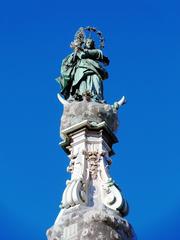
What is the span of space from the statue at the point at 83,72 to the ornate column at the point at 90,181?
0.40 metres

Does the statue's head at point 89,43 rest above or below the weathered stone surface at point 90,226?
above

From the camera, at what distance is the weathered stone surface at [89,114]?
844cm

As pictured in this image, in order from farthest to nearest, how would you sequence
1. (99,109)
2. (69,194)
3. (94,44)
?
(94,44) → (99,109) → (69,194)

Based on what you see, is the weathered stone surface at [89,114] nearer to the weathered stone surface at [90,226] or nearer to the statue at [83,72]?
→ the statue at [83,72]

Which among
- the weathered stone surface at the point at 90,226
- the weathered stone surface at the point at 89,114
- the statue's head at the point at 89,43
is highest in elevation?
the statue's head at the point at 89,43

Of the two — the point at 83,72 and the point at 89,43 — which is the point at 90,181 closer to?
the point at 83,72

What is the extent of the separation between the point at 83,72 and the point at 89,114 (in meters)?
1.36

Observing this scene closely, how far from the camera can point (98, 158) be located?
7.99 m

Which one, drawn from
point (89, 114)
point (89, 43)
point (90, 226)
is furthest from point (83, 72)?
point (90, 226)

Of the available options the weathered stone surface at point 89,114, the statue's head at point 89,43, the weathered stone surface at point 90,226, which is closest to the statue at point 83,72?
the statue's head at point 89,43

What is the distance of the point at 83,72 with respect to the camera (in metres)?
9.51

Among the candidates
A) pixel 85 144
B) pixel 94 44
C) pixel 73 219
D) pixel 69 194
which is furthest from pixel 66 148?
pixel 94 44

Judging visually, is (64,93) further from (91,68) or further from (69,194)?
(69,194)

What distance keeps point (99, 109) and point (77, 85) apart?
1.18 metres
